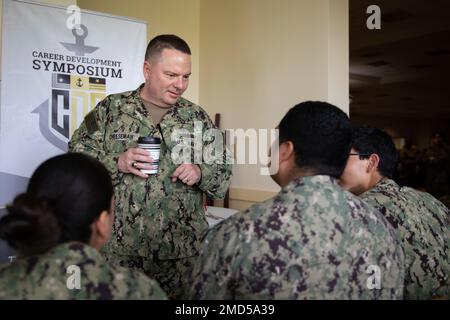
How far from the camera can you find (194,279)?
3.84ft

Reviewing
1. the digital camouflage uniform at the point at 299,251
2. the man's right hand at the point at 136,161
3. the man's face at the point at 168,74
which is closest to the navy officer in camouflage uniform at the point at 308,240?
the digital camouflage uniform at the point at 299,251

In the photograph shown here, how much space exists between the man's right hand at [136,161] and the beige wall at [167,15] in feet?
8.96

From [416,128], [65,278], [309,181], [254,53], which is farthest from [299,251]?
[416,128]

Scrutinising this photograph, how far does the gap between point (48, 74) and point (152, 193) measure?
1523mm

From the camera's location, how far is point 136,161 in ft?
5.38

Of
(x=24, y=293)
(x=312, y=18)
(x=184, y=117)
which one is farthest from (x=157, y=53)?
(x=312, y=18)

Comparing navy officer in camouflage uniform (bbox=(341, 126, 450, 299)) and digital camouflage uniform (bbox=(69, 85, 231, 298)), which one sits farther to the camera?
digital camouflage uniform (bbox=(69, 85, 231, 298))

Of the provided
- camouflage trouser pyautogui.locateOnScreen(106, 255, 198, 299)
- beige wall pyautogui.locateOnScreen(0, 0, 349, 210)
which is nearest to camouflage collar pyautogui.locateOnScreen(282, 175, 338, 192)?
camouflage trouser pyautogui.locateOnScreen(106, 255, 198, 299)

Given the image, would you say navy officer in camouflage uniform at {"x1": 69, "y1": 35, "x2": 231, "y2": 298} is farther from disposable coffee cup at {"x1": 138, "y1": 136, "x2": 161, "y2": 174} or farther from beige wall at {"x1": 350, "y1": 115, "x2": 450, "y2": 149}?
beige wall at {"x1": 350, "y1": 115, "x2": 450, "y2": 149}

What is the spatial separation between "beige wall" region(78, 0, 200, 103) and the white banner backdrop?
926 millimetres

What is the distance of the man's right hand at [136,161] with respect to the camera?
1617 mm

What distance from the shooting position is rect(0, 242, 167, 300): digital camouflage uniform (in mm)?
934

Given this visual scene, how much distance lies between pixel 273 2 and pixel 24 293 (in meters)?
3.02

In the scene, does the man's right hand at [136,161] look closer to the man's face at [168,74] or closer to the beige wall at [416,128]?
the man's face at [168,74]
